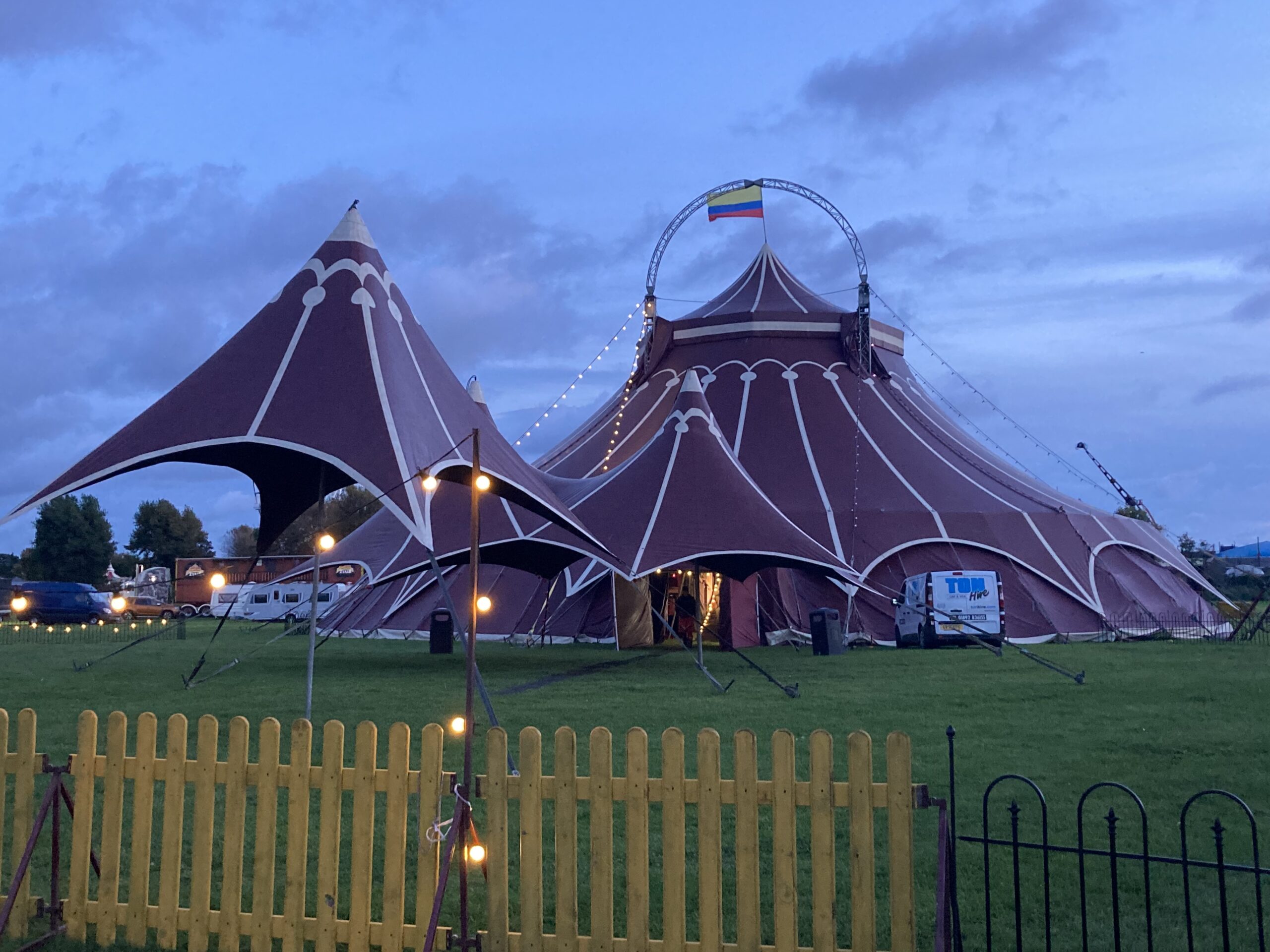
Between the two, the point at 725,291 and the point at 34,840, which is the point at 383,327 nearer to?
the point at 34,840

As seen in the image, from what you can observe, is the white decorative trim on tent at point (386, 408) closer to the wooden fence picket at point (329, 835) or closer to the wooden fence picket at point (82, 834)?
the wooden fence picket at point (82, 834)

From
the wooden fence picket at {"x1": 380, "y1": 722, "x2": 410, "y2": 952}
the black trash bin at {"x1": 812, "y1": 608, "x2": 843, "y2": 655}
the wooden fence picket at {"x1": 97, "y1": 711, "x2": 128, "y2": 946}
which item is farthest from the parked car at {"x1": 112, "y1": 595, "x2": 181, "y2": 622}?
the wooden fence picket at {"x1": 380, "y1": 722, "x2": 410, "y2": 952}

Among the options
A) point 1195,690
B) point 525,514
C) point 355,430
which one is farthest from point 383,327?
point 1195,690

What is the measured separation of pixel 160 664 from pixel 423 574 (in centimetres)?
626

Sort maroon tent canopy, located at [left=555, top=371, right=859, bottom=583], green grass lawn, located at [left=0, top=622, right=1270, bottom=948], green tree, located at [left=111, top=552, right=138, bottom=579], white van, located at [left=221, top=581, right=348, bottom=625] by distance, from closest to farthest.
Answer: green grass lawn, located at [left=0, top=622, right=1270, bottom=948] < maroon tent canopy, located at [left=555, top=371, right=859, bottom=583] < white van, located at [left=221, top=581, right=348, bottom=625] < green tree, located at [left=111, top=552, right=138, bottom=579]

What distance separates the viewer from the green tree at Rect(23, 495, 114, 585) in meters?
58.2

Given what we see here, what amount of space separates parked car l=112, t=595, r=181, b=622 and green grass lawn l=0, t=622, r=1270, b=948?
16244 millimetres

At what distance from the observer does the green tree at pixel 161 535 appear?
65.3 meters

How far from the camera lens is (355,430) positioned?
947cm

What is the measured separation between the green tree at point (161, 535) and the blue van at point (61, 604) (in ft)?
108

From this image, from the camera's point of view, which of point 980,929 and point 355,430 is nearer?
point 980,929

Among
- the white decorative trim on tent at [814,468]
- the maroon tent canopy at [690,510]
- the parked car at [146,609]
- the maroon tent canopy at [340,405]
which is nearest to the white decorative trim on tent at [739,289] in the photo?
the white decorative trim on tent at [814,468]

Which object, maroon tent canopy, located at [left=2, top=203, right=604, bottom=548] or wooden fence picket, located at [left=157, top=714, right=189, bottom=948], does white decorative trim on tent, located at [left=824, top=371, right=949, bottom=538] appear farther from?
wooden fence picket, located at [left=157, top=714, right=189, bottom=948]

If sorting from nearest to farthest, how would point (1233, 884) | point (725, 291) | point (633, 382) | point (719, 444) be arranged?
point (1233, 884), point (719, 444), point (633, 382), point (725, 291)
